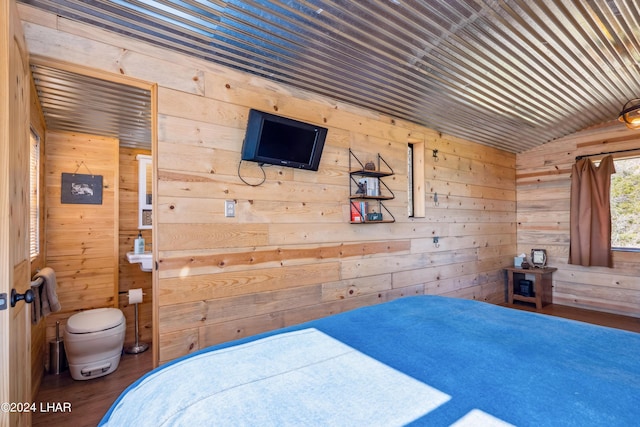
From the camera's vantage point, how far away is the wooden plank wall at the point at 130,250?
338 centimetres

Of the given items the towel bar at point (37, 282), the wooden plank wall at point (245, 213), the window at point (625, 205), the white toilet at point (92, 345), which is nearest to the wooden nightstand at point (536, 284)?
the window at point (625, 205)

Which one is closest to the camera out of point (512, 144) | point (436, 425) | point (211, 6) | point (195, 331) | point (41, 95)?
point (436, 425)

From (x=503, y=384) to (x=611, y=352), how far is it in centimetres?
66

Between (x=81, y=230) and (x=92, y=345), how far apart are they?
1.17 metres

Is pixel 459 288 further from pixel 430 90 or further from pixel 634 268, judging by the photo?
pixel 430 90

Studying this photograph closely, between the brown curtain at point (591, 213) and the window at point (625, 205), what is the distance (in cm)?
13

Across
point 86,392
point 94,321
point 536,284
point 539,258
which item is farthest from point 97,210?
point 539,258

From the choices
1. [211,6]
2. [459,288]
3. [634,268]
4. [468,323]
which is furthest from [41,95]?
[634,268]

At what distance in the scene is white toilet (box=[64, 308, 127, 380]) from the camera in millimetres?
2551

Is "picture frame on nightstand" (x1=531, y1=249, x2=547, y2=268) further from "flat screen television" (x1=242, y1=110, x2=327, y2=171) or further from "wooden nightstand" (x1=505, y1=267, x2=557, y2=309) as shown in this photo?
"flat screen television" (x1=242, y1=110, x2=327, y2=171)

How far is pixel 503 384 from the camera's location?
3.60 feet

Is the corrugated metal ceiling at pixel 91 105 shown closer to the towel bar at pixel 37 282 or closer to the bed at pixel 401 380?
the towel bar at pixel 37 282

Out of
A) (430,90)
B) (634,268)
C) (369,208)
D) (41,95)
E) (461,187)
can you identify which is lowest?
(634,268)

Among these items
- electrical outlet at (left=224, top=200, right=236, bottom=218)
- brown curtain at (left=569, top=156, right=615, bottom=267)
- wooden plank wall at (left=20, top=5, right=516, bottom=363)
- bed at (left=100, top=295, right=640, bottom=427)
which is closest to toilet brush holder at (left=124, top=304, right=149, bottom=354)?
wooden plank wall at (left=20, top=5, right=516, bottom=363)
